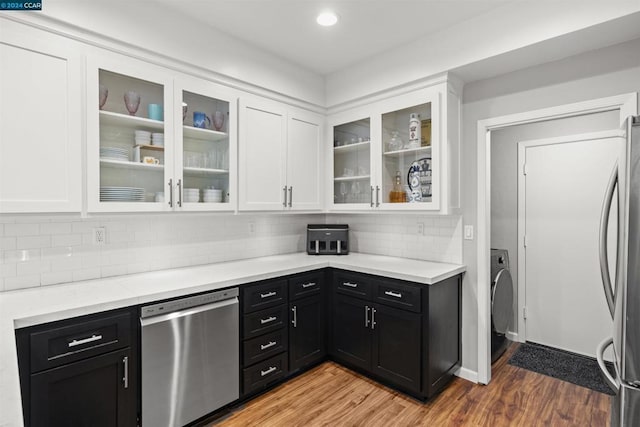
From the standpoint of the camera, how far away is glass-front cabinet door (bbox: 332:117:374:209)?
10.1ft

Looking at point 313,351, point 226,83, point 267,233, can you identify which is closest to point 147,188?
point 226,83

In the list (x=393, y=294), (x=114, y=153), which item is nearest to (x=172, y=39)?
(x=114, y=153)

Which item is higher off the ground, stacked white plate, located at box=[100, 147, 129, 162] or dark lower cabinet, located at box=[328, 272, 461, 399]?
stacked white plate, located at box=[100, 147, 129, 162]

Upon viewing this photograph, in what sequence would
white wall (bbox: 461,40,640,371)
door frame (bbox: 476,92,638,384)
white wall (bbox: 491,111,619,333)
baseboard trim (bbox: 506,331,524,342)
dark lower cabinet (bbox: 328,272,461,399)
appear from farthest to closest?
baseboard trim (bbox: 506,331,524,342) < white wall (bbox: 491,111,619,333) < door frame (bbox: 476,92,638,384) < dark lower cabinet (bbox: 328,272,461,399) < white wall (bbox: 461,40,640,371)

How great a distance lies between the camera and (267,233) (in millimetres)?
3328

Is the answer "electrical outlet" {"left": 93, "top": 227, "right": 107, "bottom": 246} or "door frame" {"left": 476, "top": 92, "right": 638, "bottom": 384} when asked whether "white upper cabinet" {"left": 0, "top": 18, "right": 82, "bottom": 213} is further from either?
"door frame" {"left": 476, "top": 92, "right": 638, "bottom": 384}

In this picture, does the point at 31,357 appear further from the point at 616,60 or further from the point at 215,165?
the point at 616,60

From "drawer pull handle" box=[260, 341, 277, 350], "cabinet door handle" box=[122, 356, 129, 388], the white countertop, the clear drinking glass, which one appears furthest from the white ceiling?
"drawer pull handle" box=[260, 341, 277, 350]

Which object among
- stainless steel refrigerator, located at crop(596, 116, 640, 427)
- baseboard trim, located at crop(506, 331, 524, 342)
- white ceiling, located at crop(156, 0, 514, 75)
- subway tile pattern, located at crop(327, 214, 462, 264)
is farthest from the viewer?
baseboard trim, located at crop(506, 331, 524, 342)

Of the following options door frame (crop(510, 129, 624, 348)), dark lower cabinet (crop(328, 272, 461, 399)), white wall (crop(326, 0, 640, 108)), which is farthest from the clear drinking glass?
door frame (crop(510, 129, 624, 348))

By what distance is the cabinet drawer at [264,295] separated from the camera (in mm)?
2375

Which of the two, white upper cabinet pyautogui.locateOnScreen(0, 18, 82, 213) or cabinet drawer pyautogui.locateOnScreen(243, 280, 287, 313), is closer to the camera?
white upper cabinet pyautogui.locateOnScreen(0, 18, 82, 213)

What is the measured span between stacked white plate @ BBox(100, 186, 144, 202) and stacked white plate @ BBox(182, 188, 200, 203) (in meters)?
0.27

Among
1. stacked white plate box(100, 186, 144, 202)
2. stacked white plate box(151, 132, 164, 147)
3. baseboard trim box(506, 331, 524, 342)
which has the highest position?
stacked white plate box(151, 132, 164, 147)
